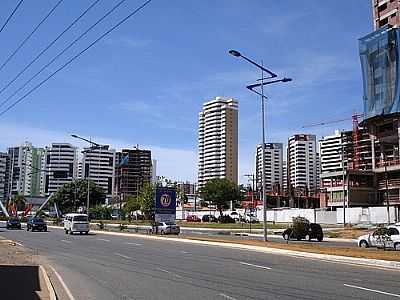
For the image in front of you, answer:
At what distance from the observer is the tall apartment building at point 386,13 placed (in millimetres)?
90250

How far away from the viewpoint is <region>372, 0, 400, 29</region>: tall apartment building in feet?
296

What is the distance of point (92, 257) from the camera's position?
25344 mm

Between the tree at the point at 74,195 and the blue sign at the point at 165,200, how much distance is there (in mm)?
63303

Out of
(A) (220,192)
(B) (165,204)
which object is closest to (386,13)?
(A) (220,192)

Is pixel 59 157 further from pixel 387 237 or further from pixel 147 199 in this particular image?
pixel 387 237

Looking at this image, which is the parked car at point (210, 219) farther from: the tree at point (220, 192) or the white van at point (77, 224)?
the white van at point (77, 224)

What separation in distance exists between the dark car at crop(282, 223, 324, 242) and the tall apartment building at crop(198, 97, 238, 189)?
101 metres

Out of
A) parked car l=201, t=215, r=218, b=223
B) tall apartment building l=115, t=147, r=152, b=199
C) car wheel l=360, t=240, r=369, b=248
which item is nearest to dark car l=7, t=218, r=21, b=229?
parked car l=201, t=215, r=218, b=223

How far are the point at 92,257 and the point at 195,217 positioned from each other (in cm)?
9100

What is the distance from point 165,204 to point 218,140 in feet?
346

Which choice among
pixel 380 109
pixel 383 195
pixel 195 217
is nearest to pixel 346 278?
pixel 380 109

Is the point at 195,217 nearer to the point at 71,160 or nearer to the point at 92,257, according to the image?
the point at 71,160

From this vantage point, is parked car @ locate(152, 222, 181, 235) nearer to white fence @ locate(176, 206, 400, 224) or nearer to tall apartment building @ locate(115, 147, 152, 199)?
white fence @ locate(176, 206, 400, 224)

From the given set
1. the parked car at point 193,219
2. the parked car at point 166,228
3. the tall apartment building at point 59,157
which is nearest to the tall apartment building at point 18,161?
the tall apartment building at point 59,157
